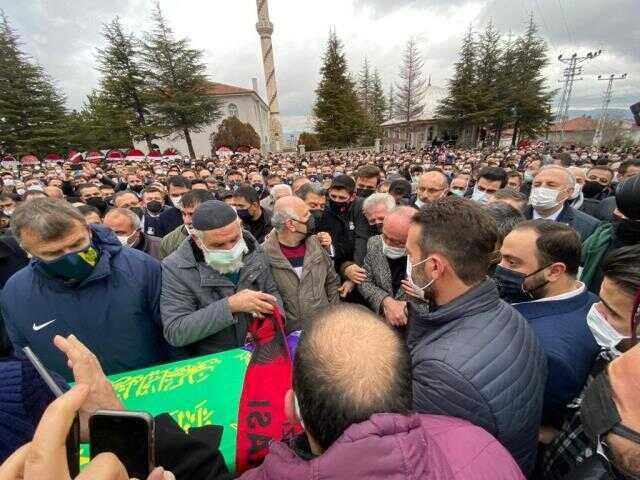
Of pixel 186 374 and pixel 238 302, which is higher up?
pixel 238 302

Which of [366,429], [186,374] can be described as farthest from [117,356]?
[366,429]

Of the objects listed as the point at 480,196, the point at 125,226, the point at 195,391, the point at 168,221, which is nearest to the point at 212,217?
the point at 195,391

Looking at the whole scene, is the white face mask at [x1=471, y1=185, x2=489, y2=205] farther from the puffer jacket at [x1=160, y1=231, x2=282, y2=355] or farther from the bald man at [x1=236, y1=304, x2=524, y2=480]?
the bald man at [x1=236, y1=304, x2=524, y2=480]

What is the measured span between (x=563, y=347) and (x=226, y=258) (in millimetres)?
2130

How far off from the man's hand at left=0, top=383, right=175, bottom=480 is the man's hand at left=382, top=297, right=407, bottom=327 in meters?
2.45

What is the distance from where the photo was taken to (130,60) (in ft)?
117

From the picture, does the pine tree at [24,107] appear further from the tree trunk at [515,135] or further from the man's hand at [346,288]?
the tree trunk at [515,135]

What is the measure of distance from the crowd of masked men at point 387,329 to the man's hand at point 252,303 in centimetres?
1

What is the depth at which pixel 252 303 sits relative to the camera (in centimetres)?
214

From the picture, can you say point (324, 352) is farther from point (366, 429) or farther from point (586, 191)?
point (586, 191)

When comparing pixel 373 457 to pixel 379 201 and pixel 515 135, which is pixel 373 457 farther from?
pixel 515 135

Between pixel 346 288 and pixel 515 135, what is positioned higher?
pixel 346 288

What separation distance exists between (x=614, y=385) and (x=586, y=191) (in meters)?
6.63

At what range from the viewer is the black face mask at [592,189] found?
588 cm
